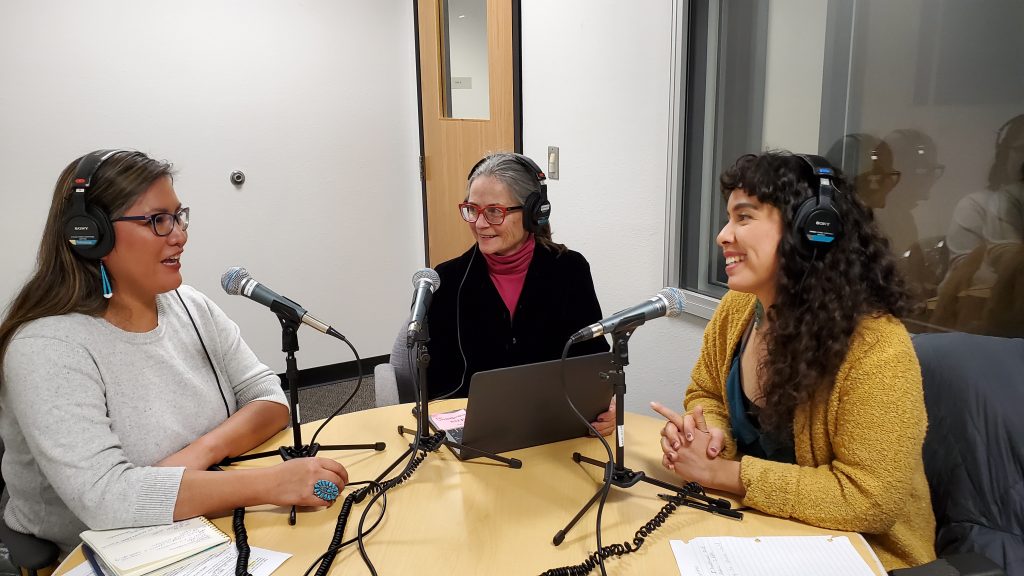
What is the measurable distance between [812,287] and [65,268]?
4.79ft

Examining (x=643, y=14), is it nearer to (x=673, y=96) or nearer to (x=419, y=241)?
(x=673, y=96)

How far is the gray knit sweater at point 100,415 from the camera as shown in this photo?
3.89 ft

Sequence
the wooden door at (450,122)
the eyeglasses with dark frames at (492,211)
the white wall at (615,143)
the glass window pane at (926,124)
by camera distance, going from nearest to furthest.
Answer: the glass window pane at (926,124)
the eyeglasses with dark frames at (492,211)
the white wall at (615,143)
the wooden door at (450,122)

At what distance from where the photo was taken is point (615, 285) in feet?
9.47

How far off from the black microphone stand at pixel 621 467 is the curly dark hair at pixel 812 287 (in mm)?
217

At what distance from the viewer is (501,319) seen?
1982 mm

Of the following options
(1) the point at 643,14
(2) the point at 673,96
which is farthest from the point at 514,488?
(1) the point at 643,14

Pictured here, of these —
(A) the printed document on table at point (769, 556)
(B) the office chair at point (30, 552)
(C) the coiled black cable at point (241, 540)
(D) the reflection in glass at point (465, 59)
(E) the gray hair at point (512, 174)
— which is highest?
(D) the reflection in glass at point (465, 59)

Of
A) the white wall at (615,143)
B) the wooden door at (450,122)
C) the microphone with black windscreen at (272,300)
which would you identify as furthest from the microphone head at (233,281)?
the wooden door at (450,122)

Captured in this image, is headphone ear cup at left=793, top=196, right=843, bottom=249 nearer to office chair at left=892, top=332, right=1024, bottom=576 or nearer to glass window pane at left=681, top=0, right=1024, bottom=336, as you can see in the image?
glass window pane at left=681, top=0, right=1024, bottom=336

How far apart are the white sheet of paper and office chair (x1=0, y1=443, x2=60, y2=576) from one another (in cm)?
28

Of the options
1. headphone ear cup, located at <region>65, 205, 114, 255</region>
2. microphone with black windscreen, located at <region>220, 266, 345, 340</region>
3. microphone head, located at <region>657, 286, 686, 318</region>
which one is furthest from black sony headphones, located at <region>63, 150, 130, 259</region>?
microphone head, located at <region>657, 286, 686, 318</region>

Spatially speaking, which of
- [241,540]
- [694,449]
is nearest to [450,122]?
[694,449]

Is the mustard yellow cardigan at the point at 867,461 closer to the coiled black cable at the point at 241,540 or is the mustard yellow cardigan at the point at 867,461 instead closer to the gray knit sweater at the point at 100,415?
the coiled black cable at the point at 241,540
